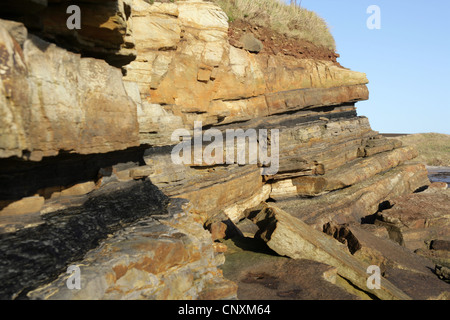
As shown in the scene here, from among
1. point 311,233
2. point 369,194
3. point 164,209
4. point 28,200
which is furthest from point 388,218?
point 28,200

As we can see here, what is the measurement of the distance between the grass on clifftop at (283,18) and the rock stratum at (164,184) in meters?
1.34

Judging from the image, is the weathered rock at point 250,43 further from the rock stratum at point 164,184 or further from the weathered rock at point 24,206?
the weathered rock at point 24,206

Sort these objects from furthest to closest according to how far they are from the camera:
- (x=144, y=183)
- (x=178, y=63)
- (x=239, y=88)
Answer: (x=239, y=88), (x=178, y=63), (x=144, y=183)

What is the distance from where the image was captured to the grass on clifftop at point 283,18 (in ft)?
39.4

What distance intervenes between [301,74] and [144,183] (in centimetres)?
881

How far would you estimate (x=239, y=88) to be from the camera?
35.5ft

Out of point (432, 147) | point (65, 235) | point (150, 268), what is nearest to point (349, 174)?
point (150, 268)

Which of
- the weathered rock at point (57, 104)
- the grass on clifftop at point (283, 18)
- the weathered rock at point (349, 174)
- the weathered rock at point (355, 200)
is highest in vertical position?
the grass on clifftop at point (283, 18)

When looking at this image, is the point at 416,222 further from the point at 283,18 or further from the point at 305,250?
the point at 283,18

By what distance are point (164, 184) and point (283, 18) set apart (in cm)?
938

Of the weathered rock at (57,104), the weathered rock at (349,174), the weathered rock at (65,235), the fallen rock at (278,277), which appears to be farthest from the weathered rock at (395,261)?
the weathered rock at (57,104)

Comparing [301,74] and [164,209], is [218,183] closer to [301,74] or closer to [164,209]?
[164,209]

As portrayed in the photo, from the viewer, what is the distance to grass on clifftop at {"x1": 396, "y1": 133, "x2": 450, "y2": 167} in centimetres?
3075

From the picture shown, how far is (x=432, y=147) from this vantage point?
35656 millimetres
